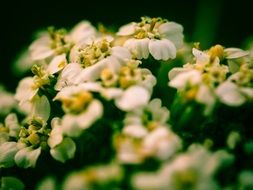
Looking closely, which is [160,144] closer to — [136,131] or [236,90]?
[136,131]

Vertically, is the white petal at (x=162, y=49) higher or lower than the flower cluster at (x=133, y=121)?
higher

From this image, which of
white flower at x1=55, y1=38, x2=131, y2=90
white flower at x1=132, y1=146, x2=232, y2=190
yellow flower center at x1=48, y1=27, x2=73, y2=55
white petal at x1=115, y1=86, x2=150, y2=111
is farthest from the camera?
yellow flower center at x1=48, y1=27, x2=73, y2=55

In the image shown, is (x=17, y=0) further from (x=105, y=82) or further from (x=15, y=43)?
(x=105, y=82)

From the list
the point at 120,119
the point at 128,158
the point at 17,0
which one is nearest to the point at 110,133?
the point at 120,119

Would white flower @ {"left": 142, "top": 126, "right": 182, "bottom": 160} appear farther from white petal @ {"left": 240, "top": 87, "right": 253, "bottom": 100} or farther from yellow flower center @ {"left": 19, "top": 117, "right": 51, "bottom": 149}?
yellow flower center @ {"left": 19, "top": 117, "right": 51, "bottom": 149}

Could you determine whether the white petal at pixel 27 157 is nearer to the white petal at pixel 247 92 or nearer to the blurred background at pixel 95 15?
the white petal at pixel 247 92

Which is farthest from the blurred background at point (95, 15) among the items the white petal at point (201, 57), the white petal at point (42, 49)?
the white petal at point (201, 57)

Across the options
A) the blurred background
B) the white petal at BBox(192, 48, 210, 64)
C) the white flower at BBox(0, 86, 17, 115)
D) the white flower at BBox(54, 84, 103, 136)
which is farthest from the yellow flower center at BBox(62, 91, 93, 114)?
the blurred background
